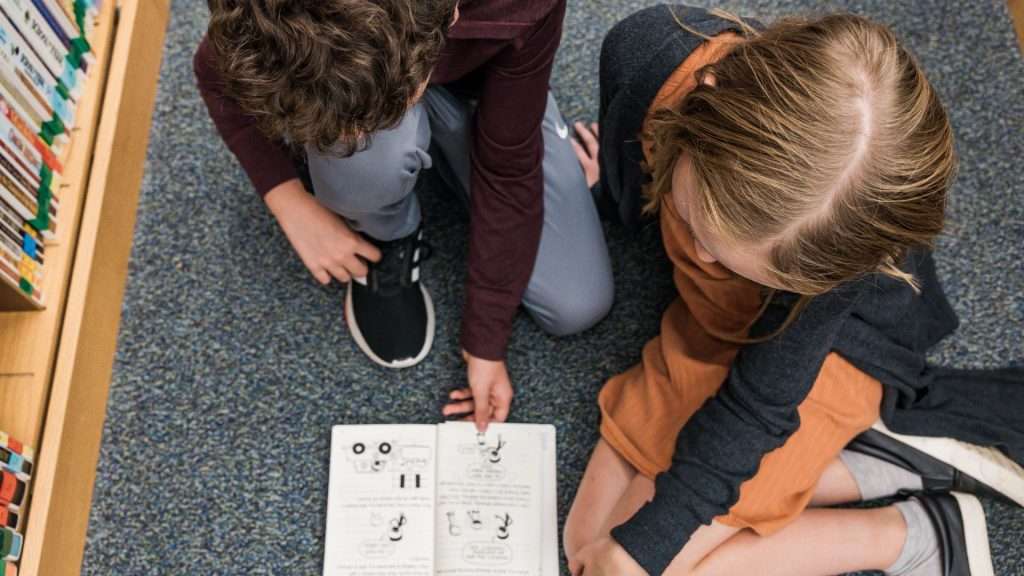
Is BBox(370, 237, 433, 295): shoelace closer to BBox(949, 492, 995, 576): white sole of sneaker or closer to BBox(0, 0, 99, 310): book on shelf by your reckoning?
BBox(0, 0, 99, 310): book on shelf

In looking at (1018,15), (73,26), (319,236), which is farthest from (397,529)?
(1018,15)

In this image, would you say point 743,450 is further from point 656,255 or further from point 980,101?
point 980,101

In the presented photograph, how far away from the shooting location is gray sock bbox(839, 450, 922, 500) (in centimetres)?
97

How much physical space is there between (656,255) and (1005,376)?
42 centimetres

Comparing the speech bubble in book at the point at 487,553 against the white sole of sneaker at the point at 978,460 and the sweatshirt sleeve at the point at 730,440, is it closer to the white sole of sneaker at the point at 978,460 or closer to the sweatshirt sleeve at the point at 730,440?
the sweatshirt sleeve at the point at 730,440

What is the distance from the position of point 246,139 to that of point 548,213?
1.14 ft

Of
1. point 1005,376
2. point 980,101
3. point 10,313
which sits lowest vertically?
point 1005,376

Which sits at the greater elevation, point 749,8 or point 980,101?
point 749,8

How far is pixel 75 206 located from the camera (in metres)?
0.98

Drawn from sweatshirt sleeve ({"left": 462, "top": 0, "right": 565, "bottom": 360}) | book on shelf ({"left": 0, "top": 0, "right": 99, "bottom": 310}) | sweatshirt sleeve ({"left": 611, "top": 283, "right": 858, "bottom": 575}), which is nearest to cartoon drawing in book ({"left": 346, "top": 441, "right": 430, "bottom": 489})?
sweatshirt sleeve ({"left": 462, "top": 0, "right": 565, "bottom": 360})

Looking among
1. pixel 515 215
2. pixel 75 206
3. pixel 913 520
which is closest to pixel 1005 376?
pixel 913 520

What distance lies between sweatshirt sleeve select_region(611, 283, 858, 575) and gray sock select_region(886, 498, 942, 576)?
216 millimetres

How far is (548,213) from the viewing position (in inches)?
40.6

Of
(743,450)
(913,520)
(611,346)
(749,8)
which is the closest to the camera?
(743,450)
